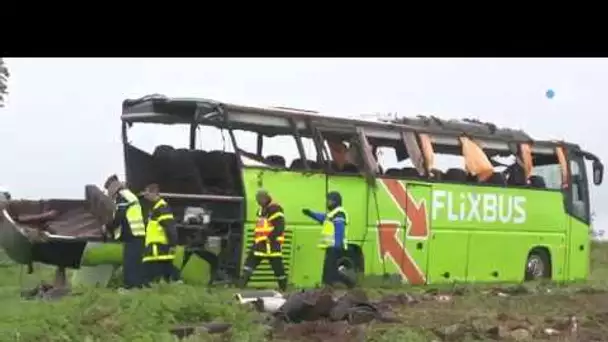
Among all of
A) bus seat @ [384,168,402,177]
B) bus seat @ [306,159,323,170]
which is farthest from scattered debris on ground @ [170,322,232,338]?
bus seat @ [384,168,402,177]

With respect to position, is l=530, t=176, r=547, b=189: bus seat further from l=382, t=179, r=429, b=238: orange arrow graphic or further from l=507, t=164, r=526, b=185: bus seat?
l=382, t=179, r=429, b=238: orange arrow graphic

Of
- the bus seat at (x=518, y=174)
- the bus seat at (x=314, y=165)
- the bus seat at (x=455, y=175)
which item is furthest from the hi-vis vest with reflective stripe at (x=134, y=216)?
the bus seat at (x=518, y=174)

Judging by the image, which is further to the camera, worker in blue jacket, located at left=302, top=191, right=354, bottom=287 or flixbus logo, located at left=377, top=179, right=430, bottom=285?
flixbus logo, located at left=377, top=179, right=430, bottom=285

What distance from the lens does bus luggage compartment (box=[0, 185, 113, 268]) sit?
1248 cm

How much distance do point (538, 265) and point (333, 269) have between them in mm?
5984

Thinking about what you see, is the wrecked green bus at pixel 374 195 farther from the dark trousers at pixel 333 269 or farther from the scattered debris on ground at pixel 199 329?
the scattered debris on ground at pixel 199 329

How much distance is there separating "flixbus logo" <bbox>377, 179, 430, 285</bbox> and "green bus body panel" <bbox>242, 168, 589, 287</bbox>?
17mm

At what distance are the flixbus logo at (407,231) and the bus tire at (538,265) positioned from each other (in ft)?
10.3

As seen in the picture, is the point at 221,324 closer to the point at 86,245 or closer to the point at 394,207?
the point at 86,245

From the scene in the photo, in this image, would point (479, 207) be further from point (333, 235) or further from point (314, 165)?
point (333, 235)

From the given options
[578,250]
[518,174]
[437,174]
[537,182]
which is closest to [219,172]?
[437,174]
